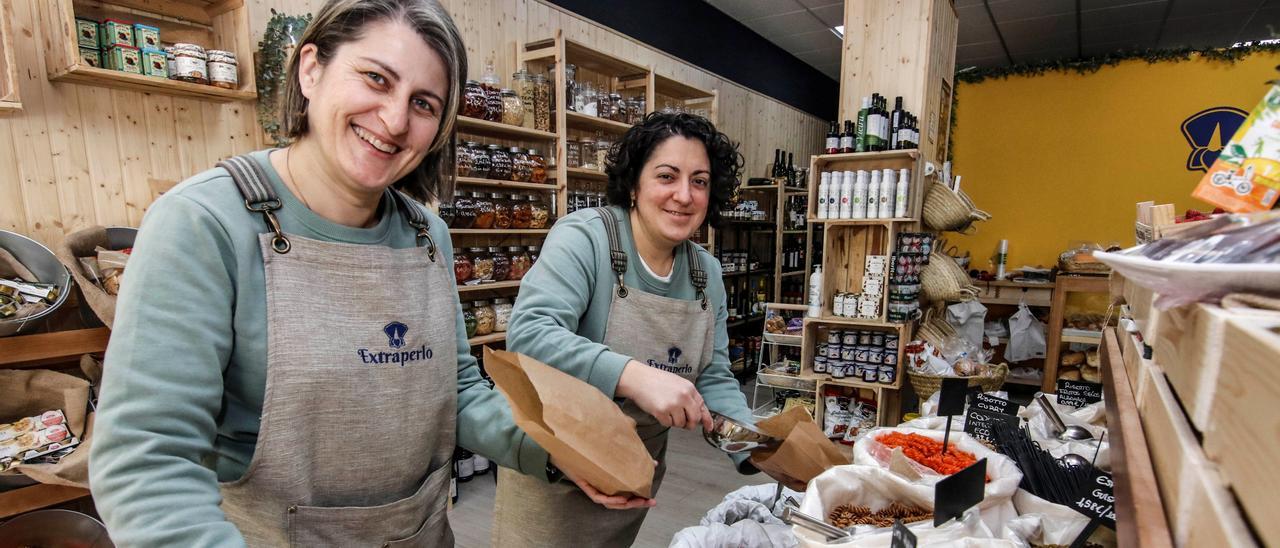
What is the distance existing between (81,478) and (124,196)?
1.14 m

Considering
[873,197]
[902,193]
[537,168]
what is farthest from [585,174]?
[902,193]

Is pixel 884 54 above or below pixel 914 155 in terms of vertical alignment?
above

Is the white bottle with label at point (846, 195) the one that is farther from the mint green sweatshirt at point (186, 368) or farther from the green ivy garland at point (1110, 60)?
the green ivy garland at point (1110, 60)

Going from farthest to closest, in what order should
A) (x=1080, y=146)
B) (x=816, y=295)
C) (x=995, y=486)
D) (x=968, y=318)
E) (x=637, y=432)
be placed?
(x=1080, y=146)
(x=968, y=318)
(x=816, y=295)
(x=637, y=432)
(x=995, y=486)

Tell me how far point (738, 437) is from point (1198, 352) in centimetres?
80

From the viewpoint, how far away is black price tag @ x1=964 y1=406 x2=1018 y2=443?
1787 millimetres

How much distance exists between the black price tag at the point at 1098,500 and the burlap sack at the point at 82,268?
9.33ft

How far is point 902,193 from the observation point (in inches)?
135

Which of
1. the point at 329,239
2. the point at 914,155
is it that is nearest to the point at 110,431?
the point at 329,239

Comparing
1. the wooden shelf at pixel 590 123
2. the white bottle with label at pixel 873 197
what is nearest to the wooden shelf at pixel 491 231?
the wooden shelf at pixel 590 123

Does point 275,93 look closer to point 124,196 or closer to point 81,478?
point 124,196

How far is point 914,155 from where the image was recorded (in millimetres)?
3393

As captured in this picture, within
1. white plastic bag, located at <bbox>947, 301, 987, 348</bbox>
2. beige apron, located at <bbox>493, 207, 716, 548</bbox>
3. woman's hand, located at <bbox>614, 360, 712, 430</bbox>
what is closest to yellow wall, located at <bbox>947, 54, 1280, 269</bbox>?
white plastic bag, located at <bbox>947, 301, 987, 348</bbox>

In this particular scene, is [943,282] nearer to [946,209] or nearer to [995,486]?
[946,209]
